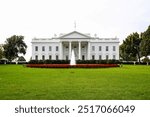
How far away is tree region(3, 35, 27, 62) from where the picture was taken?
217 feet

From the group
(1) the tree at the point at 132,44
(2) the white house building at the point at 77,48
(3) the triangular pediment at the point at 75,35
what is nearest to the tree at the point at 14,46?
(2) the white house building at the point at 77,48

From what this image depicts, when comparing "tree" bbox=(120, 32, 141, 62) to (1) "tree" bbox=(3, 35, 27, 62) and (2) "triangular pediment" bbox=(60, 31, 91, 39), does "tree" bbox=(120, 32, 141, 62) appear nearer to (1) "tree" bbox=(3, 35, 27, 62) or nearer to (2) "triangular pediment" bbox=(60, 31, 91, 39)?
(2) "triangular pediment" bbox=(60, 31, 91, 39)

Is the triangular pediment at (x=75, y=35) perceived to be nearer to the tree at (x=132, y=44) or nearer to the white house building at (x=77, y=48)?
the white house building at (x=77, y=48)

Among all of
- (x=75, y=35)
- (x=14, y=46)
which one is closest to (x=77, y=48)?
(x=75, y=35)

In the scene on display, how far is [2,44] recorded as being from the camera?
216 feet

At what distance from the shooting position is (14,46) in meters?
66.5

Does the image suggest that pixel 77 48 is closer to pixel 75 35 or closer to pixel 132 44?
pixel 75 35

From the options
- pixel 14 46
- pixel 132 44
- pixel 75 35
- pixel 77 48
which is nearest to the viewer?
pixel 75 35

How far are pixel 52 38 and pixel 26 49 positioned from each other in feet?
26.6

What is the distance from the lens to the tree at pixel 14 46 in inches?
2598

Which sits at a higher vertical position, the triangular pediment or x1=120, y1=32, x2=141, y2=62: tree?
the triangular pediment

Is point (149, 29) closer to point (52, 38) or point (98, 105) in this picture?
point (52, 38)

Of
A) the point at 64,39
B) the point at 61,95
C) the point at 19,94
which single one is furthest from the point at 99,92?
the point at 64,39

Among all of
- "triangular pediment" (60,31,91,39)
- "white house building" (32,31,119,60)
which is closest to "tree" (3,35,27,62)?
"white house building" (32,31,119,60)
